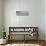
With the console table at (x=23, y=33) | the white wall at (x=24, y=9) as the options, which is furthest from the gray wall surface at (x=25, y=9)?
the console table at (x=23, y=33)

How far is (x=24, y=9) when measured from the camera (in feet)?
10.8

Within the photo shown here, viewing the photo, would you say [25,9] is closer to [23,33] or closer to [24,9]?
[24,9]

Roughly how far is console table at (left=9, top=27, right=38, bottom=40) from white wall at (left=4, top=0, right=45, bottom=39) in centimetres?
13

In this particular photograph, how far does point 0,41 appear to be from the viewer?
2.16 m

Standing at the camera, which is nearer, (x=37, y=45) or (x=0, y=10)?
(x=37, y=45)

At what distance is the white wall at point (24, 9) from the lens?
3293 mm

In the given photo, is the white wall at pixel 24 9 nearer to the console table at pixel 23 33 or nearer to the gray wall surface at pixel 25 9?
the gray wall surface at pixel 25 9

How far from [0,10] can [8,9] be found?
0.24 metres

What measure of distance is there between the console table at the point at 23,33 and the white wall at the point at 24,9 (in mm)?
125

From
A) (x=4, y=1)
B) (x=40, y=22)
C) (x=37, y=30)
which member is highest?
(x=4, y=1)

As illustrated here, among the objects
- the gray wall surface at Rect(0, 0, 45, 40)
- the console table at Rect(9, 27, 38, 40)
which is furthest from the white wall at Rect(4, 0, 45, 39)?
the console table at Rect(9, 27, 38, 40)

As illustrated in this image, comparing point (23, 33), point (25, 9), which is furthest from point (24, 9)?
point (23, 33)

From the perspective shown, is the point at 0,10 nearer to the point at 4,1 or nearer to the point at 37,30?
the point at 4,1

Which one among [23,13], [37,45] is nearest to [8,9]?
[23,13]
